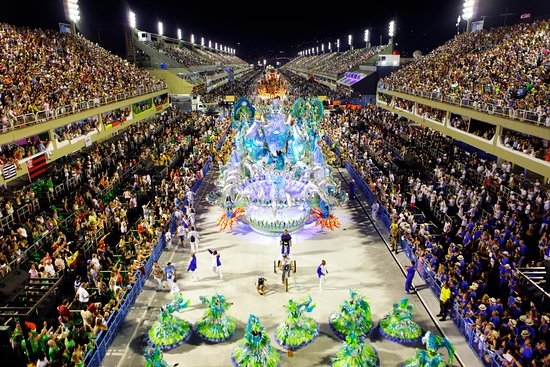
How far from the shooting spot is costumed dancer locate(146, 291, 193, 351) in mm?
11391

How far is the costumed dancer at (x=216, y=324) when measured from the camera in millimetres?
11703

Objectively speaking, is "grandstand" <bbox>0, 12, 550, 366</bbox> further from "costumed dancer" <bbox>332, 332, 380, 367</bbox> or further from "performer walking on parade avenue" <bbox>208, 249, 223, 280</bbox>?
"costumed dancer" <bbox>332, 332, 380, 367</bbox>

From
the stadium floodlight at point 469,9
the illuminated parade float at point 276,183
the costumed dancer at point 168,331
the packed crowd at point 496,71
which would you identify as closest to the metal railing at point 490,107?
the packed crowd at point 496,71

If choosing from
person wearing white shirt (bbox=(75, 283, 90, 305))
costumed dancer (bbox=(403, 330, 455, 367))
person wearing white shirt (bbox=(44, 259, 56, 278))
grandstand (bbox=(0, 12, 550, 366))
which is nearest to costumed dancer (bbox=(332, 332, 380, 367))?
costumed dancer (bbox=(403, 330, 455, 367))

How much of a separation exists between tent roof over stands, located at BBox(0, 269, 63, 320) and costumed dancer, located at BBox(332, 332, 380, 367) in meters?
8.56

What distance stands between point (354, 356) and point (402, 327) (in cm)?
219

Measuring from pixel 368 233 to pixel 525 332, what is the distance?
8.95 metres

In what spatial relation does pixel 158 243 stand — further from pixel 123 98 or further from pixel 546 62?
pixel 546 62

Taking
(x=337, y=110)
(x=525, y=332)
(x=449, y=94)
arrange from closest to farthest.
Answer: (x=525, y=332) < (x=449, y=94) < (x=337, y=110)

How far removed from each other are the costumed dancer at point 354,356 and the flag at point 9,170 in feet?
53.5

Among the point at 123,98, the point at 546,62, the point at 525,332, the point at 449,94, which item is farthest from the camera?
the point at 123,98

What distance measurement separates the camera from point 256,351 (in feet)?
34.3

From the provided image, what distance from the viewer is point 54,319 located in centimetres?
1234

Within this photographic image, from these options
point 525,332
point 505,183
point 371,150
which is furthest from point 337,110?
point 525,332
